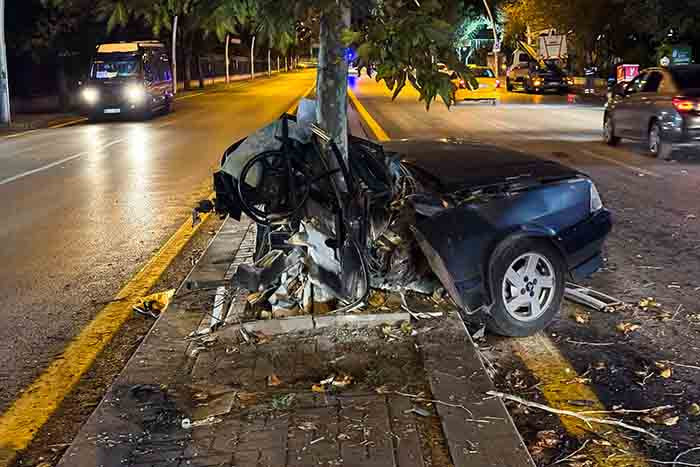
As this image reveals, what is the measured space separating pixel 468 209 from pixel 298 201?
1.14 metres

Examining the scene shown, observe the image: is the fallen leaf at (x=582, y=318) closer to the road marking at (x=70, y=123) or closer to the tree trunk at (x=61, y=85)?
the road marking at (x=70, y=123)

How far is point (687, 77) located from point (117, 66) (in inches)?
808

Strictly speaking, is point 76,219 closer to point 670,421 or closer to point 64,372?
point 64,372

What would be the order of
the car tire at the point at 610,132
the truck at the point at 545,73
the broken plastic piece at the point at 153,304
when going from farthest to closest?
the truck at the point at 545,73
the car tire at the point at 610,132
the broken plastic piece at the point at 153,304

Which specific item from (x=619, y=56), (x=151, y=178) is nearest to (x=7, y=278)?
(x=151, y=178)

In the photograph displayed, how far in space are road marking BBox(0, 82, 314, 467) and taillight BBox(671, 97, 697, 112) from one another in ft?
36.0

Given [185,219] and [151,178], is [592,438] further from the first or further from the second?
[151,178]

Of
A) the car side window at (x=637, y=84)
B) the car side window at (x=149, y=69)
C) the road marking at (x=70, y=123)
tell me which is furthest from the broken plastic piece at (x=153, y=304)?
the car side window at (x=149, y=69)

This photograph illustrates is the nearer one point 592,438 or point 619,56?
point 592,438

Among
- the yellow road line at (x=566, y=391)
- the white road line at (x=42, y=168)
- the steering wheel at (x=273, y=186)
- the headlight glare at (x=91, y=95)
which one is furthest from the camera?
the headlight glare at (x=91, y=95)

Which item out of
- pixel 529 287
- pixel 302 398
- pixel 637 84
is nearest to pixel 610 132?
pixel 637 84

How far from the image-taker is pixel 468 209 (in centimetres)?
572

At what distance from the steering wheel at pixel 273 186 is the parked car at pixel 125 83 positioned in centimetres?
2454

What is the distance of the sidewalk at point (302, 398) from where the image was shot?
396 centimetres
